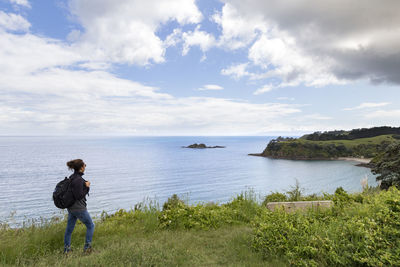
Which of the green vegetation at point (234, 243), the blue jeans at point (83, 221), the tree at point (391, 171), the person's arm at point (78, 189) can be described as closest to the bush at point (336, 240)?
the green vegetation at point (234, 243)

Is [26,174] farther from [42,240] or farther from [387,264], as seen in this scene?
[387,264]

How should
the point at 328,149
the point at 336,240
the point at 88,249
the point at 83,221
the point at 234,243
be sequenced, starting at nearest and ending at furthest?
the point at 336,240
the point at 88,249
the point at 83,221
the point at 234,243
the point at 328,149

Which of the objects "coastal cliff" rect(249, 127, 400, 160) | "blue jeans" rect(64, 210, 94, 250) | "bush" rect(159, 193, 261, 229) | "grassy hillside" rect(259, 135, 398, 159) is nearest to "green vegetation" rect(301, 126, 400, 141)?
"coastal cliff" rect(249, 127, 400, 160)

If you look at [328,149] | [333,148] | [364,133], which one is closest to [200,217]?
[328,149]

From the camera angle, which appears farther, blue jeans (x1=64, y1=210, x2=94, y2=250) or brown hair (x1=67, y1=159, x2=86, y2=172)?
brown hair (x1=67, y1=159, x2=86, y2=172)

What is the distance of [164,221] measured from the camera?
724cm

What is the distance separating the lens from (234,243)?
5.62 metres

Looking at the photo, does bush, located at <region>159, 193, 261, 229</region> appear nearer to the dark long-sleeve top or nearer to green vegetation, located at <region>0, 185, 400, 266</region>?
green vegetation, located at <region>0, 185, 400, 266</region>

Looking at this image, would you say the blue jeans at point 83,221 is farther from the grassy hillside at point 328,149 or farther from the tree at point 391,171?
the grassy hillside at point 328,149

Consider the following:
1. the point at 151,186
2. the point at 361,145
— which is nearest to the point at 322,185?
the point at 151,186

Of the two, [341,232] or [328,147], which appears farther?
[328,147]

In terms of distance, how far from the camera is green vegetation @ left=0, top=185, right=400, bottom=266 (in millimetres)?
4281

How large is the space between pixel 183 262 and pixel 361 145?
12592 centimetres

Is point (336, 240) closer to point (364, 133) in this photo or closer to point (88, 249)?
point (88, 249)
